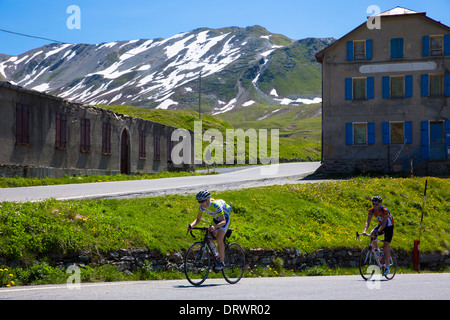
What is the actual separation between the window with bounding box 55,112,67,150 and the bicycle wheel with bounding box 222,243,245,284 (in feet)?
65.4

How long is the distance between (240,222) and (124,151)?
2106 centimetres

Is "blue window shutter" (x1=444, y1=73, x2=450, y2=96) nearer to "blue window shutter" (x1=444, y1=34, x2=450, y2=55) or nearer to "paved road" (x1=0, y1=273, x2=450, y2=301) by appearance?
"blue window shutter" (x1=444, y1=34, x2=450, y2=55)

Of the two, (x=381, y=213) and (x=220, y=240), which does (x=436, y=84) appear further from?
(x=220, y=240)

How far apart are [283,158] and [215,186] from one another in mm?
56220

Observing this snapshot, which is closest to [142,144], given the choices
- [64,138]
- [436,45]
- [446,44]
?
[64,138]

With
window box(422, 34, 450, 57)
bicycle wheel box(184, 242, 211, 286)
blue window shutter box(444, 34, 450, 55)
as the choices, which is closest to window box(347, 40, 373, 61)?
window box(422, 34, 450, 57)

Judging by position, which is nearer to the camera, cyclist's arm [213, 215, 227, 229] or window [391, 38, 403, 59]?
cyclist's arm [213, 215, 227, 229]

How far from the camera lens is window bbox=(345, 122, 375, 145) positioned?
38.7m

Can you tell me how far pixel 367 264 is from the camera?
12.8 meters

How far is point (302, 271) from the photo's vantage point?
16469 mm

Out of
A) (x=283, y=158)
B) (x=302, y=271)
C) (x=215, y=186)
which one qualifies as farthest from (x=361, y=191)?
(x=283, y=158)

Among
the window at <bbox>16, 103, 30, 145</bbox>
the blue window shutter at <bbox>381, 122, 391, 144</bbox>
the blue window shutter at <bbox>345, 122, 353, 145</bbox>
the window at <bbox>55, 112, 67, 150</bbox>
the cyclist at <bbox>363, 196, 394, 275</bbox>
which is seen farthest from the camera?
the blue window shutter at <bbox>345, 122, 353, 145</bbox>

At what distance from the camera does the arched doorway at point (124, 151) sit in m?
36.8
